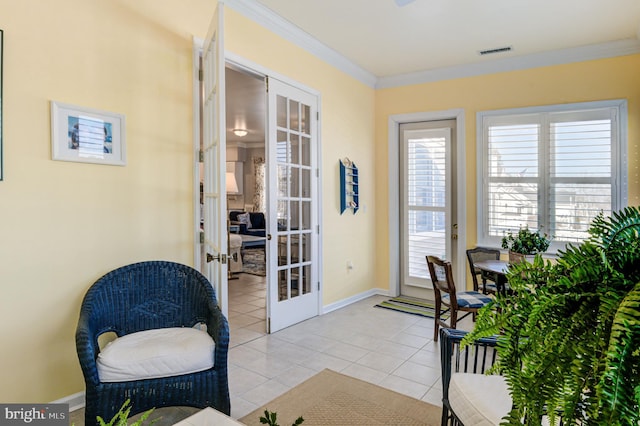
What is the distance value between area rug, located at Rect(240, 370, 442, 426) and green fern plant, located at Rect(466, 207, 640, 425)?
1.83 m

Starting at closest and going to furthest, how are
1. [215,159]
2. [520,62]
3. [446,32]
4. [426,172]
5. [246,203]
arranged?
[215,159]
[446,32]
[520,62]
[426,172]
[246,203]

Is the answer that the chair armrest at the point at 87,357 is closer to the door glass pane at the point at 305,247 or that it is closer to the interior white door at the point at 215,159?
the interior white door at the point at 215,159

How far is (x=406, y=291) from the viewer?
5379mm

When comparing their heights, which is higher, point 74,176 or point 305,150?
point 305,150

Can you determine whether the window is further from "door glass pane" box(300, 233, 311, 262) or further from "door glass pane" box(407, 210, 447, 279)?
"door glass pane" box(300, 233, 311, 262)

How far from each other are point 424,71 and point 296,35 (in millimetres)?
1918

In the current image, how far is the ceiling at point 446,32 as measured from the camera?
338 centimetres

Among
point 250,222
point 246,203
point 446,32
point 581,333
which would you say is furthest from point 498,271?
point 246,203

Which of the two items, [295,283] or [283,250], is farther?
[295,283]

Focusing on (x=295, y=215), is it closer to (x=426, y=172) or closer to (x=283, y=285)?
(x=283, y=285)

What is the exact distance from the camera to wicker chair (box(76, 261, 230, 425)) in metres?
1.88

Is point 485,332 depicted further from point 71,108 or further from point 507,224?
point 507,224

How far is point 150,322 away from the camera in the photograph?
2.43 m
